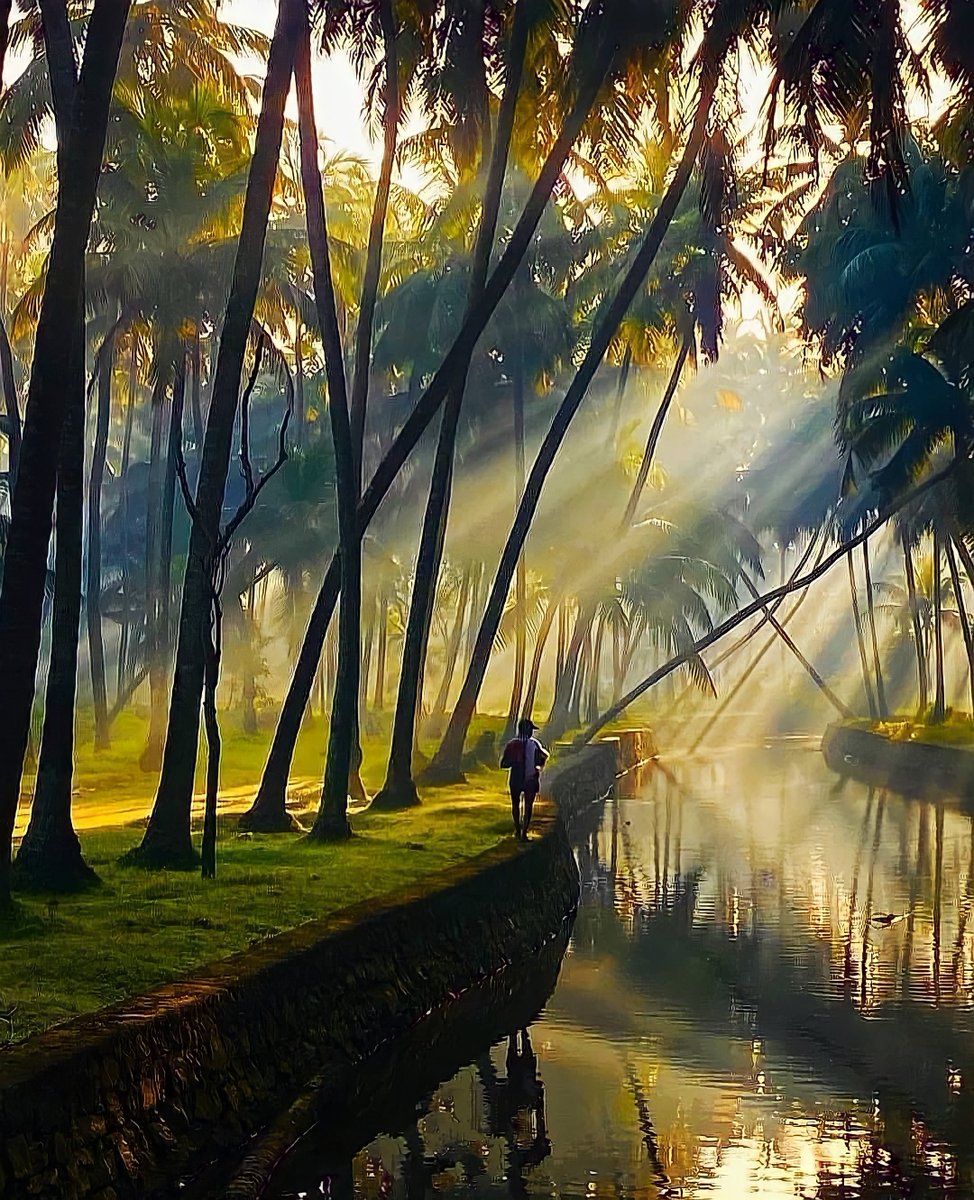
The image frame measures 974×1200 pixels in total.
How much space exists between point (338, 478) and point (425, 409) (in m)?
1.37

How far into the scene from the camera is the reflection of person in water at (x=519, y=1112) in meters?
10.9

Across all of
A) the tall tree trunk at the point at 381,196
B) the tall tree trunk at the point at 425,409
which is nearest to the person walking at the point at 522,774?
the tall tree trunk at the point at 425,409

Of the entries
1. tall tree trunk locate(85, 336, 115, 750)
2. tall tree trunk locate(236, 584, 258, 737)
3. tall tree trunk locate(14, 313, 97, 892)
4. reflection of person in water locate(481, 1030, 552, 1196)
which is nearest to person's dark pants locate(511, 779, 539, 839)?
tall tree trunk locate(14, 313, 97, 892)

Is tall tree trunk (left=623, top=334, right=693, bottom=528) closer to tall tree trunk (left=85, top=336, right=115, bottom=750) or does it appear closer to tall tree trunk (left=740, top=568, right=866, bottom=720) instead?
tall tree trunk (left=740, top=568, right=866, bottom=720)

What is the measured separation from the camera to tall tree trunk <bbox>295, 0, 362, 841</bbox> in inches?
819

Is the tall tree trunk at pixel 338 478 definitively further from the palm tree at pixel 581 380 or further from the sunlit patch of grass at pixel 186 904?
the palm tree at pixel 581 380

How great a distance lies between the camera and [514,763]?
21.3m

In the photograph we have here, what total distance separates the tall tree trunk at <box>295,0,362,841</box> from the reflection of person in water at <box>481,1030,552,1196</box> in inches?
289

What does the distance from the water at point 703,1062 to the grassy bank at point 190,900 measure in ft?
5.03

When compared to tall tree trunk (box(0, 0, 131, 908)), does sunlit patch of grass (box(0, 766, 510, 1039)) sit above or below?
below

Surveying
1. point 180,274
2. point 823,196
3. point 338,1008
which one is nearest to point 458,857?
point 338,1008

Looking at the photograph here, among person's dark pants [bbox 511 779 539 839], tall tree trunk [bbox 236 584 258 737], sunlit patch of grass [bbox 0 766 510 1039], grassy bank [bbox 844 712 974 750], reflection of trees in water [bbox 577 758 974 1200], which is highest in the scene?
tall tree trunk [bbox 236 584 258 737]

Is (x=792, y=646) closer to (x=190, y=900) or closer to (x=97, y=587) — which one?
(x=97, y=587)

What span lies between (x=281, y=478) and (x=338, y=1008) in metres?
34.4
